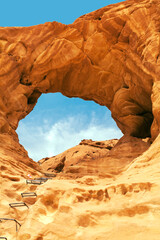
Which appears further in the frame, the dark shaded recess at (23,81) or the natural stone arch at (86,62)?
the dark shaded recess at (23,81)

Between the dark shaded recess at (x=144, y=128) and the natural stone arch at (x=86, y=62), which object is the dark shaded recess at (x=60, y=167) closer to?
the natural stone arch at (x=86, y=62)

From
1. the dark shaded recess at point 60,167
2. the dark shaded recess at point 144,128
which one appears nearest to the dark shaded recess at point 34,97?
the dark shaded recess at point 144,128

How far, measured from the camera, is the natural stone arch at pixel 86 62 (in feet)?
44.6

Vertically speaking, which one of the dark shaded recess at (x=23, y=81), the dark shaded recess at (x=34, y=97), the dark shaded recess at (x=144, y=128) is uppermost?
the dark shaded recess at (x=23, y=81)

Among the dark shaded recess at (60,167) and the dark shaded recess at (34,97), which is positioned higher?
the dark shaded recess at (34,97)

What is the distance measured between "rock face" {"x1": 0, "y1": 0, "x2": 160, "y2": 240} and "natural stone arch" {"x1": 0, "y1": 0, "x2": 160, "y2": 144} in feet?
0.22

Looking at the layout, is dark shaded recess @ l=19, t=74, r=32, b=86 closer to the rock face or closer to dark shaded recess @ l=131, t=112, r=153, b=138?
the rock face

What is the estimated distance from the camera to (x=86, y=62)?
16078 mm

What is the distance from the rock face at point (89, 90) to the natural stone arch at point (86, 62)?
66mm

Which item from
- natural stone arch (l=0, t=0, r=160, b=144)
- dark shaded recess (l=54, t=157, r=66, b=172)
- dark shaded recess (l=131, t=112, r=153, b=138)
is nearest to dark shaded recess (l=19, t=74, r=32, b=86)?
natural stone arch (l=0, t=0, r=160, b=144)

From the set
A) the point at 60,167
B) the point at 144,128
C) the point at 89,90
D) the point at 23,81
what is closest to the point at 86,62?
the point at 89,90

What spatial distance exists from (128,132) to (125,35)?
666cm

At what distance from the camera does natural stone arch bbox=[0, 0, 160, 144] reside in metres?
13.6

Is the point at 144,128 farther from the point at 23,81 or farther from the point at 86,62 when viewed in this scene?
the point at 23,81
